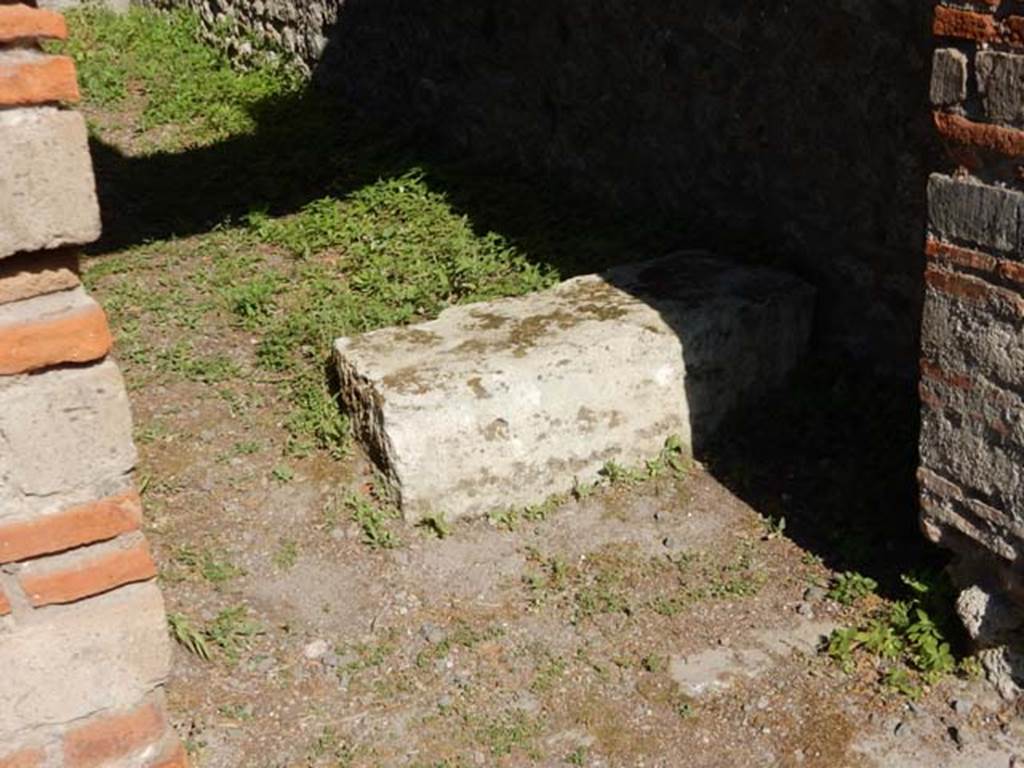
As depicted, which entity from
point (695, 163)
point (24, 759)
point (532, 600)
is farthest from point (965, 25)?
point (24, 759)

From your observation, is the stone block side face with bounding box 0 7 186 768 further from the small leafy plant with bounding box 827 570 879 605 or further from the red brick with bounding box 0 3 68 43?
the small leafy plant with bounding box 827 570 879 605

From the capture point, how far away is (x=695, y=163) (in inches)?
209

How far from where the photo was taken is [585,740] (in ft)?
11.4

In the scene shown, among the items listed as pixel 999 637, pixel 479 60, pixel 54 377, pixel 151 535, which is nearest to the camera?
pixel 54 377

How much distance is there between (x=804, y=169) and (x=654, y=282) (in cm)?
65

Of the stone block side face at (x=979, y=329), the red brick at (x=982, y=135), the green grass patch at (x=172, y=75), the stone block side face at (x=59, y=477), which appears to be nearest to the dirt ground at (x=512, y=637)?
the stone block side face at (x=979, y=329)

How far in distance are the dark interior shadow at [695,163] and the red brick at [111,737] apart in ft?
7.29

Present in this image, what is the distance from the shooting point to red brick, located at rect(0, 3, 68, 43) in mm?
2066

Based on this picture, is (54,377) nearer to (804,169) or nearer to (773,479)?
(773,479)

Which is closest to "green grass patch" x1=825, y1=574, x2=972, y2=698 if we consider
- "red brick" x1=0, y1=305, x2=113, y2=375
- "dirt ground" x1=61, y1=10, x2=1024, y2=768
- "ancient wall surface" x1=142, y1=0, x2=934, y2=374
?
"dirt ground" x1=61, y1=10, x2=1024, y2=768

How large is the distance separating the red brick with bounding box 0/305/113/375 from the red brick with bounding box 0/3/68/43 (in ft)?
1.44

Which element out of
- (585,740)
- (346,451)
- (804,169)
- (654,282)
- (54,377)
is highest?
(54,377)

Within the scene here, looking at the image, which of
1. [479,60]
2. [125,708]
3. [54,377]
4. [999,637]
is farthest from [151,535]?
[479,60]

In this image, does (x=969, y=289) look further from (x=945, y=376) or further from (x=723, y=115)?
(x=723, y=115)
